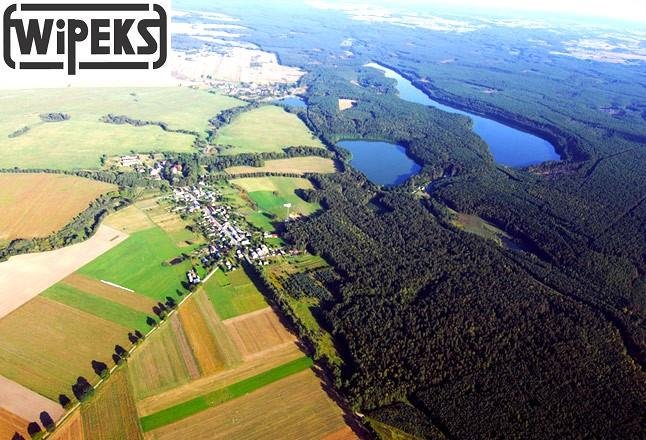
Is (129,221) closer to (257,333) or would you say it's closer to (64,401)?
(257,333)

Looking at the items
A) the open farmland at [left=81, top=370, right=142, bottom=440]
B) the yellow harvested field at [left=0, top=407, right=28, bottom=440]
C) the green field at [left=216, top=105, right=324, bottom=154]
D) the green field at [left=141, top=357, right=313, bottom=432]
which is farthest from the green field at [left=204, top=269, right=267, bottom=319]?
the green field at [left=216, top=105, right=324, bottom=154]

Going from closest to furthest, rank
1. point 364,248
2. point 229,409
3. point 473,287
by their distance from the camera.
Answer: point 229,409 < point 473,287 < point 364,248

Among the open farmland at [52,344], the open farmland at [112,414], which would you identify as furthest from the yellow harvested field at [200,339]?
the open farmland at [112,414]

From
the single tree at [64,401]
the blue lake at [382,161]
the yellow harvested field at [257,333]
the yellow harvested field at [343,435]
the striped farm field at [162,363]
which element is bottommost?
the single tree at [64,401]

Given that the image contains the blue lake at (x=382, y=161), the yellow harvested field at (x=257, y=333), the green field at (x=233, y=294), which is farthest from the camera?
the blue lake at (x=382, y=161)

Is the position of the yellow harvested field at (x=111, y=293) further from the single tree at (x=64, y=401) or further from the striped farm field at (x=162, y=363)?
the single tree at (x=64, y=401)

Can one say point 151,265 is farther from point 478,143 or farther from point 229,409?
point 478,143

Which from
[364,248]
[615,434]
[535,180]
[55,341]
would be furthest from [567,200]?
[55,341]
